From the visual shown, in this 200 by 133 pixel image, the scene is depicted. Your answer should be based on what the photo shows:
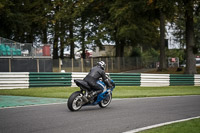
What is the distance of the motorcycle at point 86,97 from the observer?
33.1 ft

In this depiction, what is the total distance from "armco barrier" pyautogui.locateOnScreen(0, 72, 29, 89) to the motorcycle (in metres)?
8.82

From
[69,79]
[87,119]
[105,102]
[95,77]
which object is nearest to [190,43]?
[69,79]

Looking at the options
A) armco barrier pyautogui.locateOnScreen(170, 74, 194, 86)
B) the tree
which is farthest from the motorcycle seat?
the tree

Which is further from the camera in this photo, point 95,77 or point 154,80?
point 154,80

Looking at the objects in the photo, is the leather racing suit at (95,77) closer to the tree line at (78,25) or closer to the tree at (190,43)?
the tree at (190,43)

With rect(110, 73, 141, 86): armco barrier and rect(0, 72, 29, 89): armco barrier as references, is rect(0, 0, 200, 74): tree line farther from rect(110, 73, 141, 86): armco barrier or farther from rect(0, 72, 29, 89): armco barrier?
rect(0, 72, 29, 89): armco barrier

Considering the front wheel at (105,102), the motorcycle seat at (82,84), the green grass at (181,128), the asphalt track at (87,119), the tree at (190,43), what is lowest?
the asphalt track at (87,119)

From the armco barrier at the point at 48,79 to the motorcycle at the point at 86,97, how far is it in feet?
28.8

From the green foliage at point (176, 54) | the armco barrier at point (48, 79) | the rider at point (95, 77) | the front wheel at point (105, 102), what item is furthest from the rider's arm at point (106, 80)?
the green foliage at point (176, 54)

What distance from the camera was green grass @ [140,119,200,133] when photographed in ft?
22.6

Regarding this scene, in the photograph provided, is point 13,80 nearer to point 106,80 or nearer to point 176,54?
point 106,80

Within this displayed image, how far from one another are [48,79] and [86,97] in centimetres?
967

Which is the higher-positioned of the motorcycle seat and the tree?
the tree

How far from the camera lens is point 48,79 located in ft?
64.6
